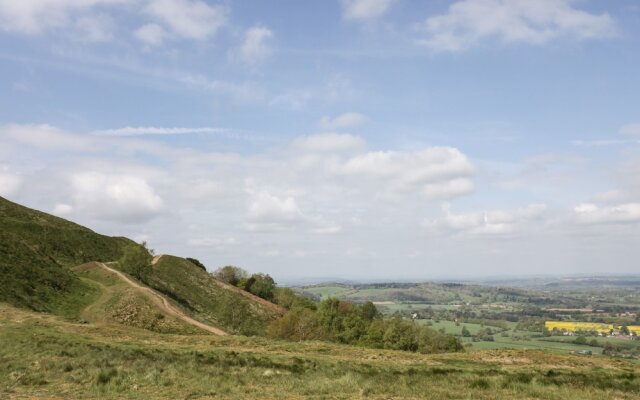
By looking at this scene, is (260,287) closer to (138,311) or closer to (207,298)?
(207,298)

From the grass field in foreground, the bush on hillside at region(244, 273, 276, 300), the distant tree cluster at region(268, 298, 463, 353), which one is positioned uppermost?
the grass field in foreground

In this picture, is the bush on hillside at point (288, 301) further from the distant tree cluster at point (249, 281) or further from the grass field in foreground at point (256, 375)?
the grass field in foreground at point (256, 375)

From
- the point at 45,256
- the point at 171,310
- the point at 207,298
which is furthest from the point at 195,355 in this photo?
the point at 207,298

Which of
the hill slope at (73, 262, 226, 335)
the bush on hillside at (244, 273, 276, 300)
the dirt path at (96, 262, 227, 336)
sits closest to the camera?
the hill slope at (73, 262, 226, 335)

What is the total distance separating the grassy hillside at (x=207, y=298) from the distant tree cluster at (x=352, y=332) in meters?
7.65

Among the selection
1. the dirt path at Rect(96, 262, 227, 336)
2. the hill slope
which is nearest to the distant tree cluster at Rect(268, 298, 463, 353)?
the dirt path at Rect(96, 262, 227, 336)

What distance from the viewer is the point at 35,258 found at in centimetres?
6988

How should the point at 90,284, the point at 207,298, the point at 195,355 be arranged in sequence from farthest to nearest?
the point at 207,298
the point at 90,284
the point at 195,355

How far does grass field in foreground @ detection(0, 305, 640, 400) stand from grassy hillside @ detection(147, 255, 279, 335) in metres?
41.0

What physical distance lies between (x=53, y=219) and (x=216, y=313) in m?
52.2

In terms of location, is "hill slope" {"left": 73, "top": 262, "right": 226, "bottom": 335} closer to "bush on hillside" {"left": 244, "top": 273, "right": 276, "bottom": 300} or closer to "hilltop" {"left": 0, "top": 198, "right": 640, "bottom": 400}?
"hilltop" {"left": 0, "top": 198, "right": 640, "bottom": 400}

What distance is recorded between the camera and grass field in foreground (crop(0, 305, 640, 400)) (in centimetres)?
1742

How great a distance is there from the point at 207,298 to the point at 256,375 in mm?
76527

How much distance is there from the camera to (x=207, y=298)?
308ft
